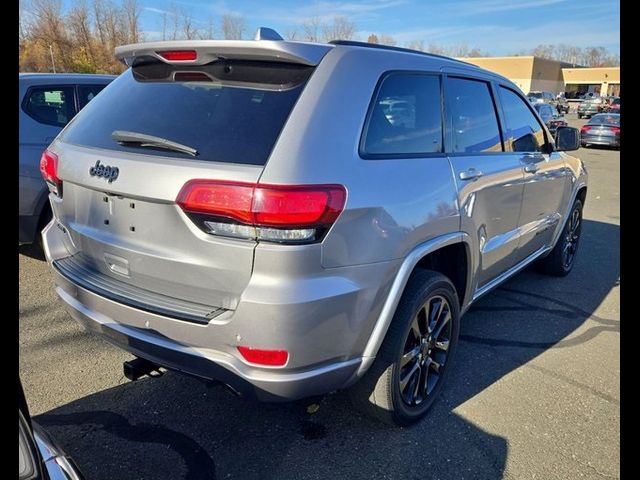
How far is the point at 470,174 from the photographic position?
2.99m

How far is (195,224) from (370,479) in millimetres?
1468

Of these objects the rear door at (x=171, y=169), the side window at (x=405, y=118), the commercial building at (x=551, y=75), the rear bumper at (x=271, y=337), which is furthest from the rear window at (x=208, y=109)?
the commercial building at (x=551, y=75)

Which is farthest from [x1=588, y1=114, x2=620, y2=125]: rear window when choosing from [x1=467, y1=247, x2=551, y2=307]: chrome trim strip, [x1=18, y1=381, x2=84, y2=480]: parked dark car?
[x1=18, y1=381, x2=84, y2=480]: parked dark car

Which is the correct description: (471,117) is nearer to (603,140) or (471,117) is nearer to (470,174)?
(470,174)

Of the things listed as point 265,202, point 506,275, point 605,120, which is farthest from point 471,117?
point 605,120

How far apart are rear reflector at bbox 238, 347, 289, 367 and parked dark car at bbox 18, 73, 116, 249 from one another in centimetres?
353

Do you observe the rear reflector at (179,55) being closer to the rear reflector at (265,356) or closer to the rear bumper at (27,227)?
the rear reflector at (265,356)

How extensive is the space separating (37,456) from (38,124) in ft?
14.1

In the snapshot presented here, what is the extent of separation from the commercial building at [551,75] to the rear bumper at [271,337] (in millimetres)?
72403

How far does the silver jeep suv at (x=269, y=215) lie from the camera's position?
199 centimetres

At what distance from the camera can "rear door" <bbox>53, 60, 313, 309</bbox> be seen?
2051 mm

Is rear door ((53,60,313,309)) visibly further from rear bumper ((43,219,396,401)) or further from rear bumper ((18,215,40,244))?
rear bumper ((18,215,40,244))
